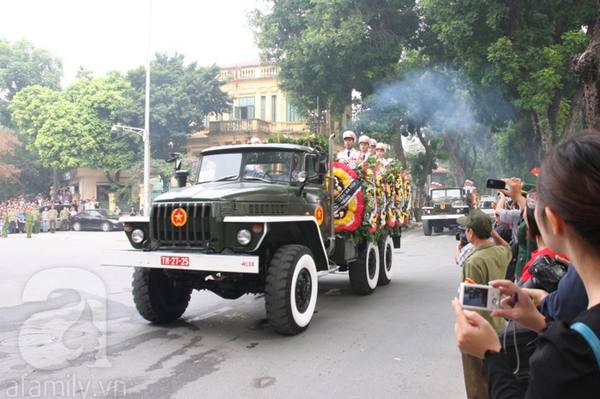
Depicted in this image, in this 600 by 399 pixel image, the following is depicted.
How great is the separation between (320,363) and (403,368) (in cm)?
79

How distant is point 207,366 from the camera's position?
497 cm

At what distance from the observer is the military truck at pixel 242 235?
5840 mm

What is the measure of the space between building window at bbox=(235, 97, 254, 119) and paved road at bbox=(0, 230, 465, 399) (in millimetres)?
32132

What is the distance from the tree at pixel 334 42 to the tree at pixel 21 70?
25.6 m

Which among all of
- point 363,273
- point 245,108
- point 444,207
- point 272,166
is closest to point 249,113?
point 245,108

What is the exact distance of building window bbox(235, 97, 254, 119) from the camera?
132ft

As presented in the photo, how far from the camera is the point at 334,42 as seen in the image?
24281mm

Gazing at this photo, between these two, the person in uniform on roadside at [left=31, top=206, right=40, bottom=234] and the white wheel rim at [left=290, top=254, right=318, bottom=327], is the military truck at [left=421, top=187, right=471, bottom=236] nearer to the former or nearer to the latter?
the white wheel rim at [left=290, top=254, right=318, bottom=327]

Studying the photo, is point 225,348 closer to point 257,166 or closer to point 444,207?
point 257,166

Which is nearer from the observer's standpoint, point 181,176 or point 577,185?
point 577,185

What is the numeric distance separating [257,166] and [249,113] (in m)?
34.0

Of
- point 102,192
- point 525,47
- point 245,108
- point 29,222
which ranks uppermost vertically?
point 245,108

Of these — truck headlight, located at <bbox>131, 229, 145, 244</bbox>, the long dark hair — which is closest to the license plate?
truck headlight, located at <bbox>131, 229, 145, 244</bbox>

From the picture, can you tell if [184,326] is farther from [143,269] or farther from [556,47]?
[556,47]
